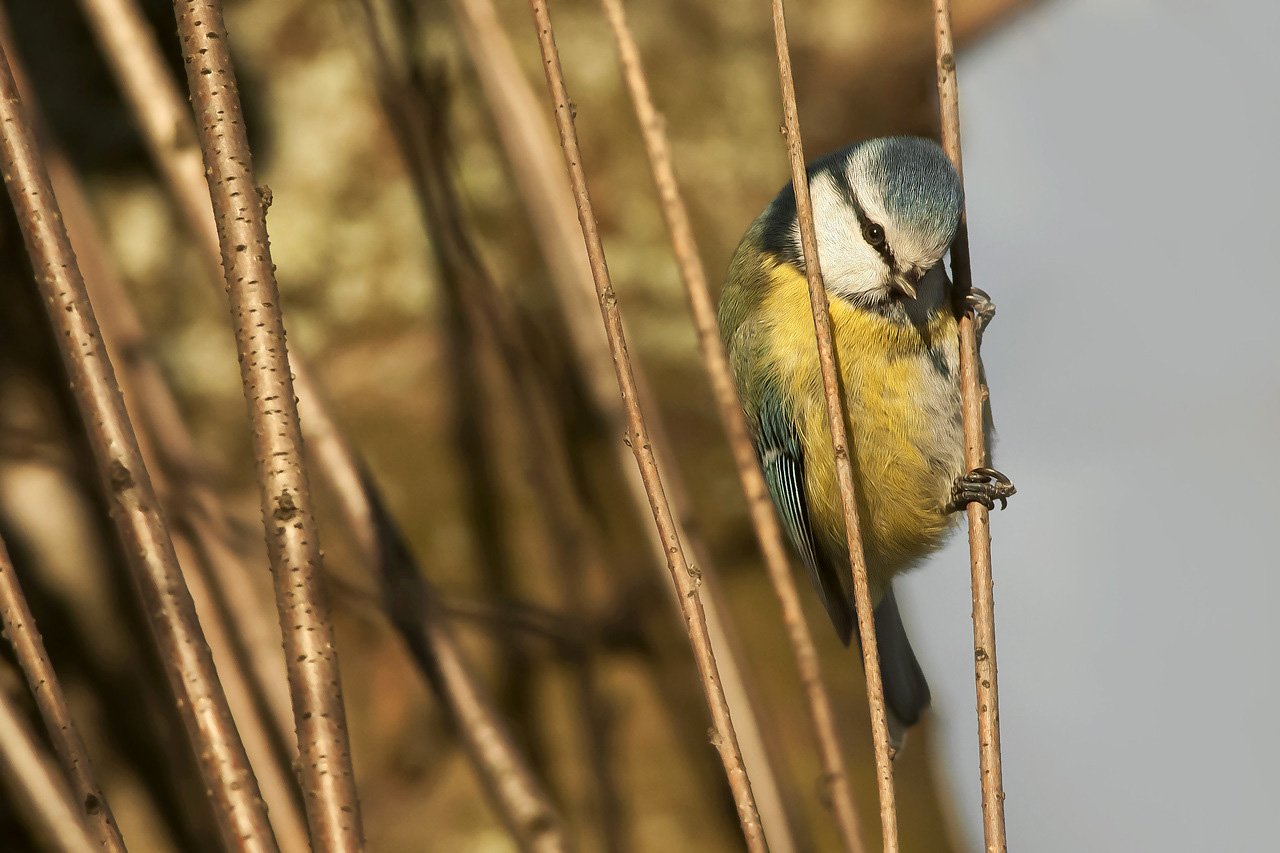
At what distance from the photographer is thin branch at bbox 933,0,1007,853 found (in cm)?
65

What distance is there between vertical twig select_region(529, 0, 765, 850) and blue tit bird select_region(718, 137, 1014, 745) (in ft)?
1.48

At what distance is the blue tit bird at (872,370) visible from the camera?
107cm

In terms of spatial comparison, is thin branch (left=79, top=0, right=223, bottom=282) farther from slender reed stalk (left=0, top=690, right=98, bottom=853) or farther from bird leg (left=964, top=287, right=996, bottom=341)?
bird leg (left=964, top=287, right=996, bottom=341)

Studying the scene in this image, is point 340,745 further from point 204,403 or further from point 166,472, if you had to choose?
point 204,403

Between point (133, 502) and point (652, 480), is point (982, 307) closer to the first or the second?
point (652, 480)

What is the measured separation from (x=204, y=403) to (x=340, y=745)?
81cm

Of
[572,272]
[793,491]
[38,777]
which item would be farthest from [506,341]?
[38,777]

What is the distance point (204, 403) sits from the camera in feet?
4.38

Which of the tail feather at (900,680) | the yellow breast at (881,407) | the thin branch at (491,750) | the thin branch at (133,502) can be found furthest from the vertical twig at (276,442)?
the tail feather at (900,680)

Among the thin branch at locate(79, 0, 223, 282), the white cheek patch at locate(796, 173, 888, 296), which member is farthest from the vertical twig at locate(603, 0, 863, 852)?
the thin branch at locate(79, 0, 223, 282)

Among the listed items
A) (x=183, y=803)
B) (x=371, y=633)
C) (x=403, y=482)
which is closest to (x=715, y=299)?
(x=403, y=482)

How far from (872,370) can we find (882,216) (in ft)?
0.48

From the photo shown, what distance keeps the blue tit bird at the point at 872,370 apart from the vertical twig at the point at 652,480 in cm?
45

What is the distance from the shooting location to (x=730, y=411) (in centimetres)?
96
